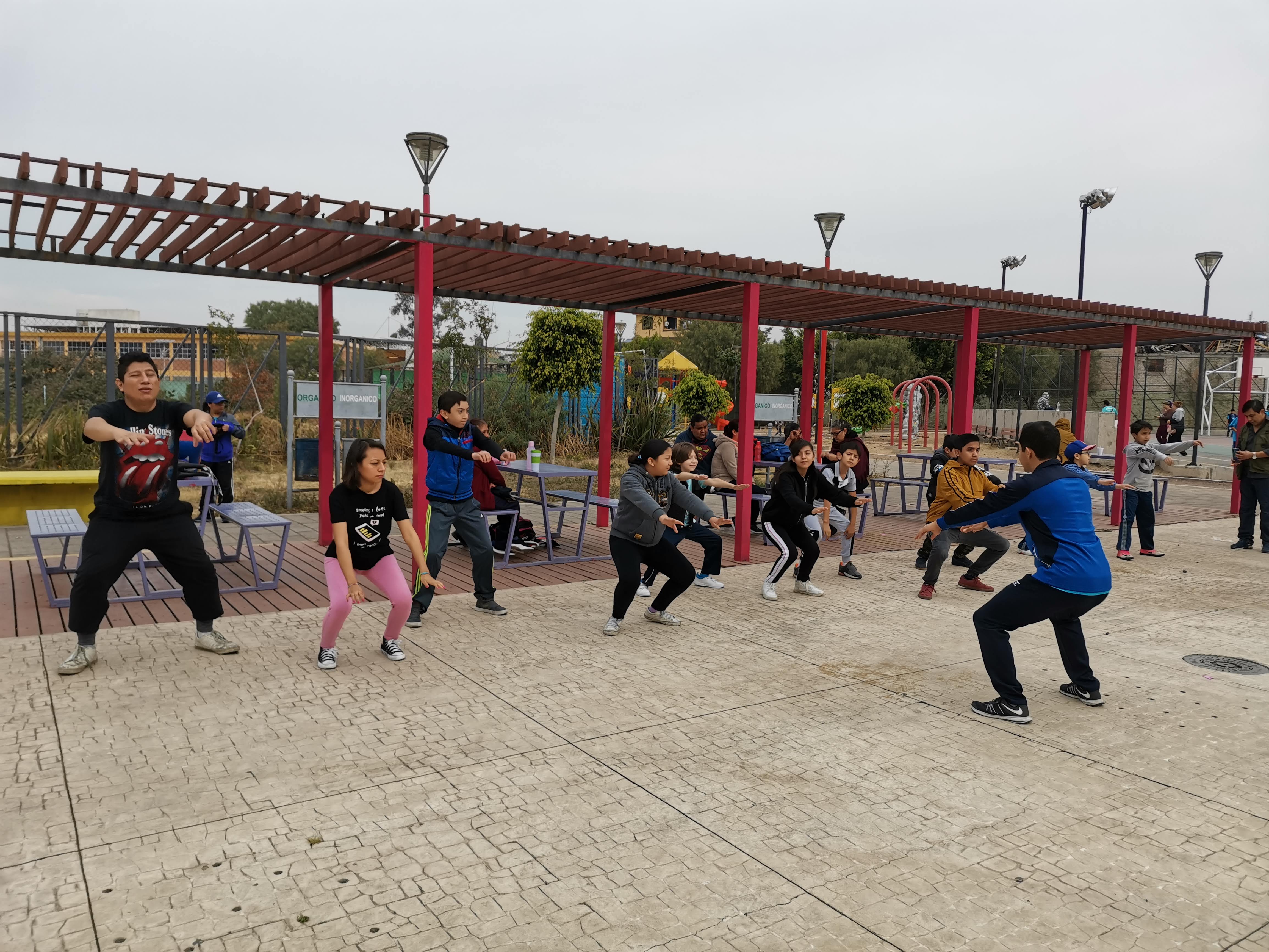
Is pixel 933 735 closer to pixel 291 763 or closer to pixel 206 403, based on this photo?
pixel 291 763

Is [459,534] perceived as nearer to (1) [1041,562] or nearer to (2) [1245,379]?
(1) [1041,562]

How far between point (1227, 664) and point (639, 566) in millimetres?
3712

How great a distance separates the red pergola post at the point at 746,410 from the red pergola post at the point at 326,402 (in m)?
3.90

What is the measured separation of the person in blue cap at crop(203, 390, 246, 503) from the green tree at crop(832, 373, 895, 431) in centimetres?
2018

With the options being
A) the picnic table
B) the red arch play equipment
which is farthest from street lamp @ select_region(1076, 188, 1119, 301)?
the picnic table

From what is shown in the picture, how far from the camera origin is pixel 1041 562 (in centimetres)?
452

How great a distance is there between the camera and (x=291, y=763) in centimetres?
374

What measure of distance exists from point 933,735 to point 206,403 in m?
8.32

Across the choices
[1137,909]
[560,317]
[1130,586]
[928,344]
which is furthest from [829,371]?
[1137,909]

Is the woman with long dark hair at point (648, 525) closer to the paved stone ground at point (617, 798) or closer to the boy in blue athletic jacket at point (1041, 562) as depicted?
the paved stone ground at point (617, 798)

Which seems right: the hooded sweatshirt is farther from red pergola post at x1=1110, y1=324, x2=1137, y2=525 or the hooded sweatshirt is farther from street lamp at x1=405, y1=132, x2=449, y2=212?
street lamp at x1=405, y1=132, x2=449, y2=212

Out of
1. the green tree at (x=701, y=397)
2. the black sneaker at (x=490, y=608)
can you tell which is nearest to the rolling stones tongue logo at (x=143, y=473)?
the black sneaker at (x=490, y=608)

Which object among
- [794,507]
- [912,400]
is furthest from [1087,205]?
[794,507]

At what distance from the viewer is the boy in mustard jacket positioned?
24.1 feet
